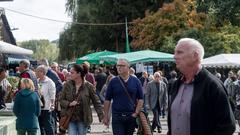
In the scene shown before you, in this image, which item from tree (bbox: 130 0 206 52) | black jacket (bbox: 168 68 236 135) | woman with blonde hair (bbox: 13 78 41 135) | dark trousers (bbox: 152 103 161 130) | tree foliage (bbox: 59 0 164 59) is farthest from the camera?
tree foliage (bbox: 59 0 164 59)

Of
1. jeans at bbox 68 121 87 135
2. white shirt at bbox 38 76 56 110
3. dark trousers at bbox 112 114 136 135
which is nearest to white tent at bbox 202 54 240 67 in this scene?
white shirt at bbox 38 76 56 110

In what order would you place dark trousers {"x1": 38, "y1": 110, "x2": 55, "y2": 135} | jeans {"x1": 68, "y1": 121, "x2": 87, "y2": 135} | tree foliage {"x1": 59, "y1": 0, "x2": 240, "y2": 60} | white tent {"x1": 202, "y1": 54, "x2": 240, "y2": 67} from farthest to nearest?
tree foliage {"x1": 59, "y1": 0, "x2": 240, "y2": 60} < white tent {"x1": 202, "y1": 54, "x2": 240, "y2": 67} < dark trousers {"x1": 38, "y1": 110, "x2": 55, "y2": 135} < jeans {"x1": 68, "y1": 121, "x2": 87, "y2": 135}

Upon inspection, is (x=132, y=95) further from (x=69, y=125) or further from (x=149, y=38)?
(x=149, y=38)

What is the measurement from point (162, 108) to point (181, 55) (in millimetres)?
11815

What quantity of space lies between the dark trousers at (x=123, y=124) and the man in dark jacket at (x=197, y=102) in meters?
3.98

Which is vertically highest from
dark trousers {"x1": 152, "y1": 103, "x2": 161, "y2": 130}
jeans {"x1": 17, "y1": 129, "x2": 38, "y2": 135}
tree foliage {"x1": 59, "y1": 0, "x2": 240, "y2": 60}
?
tree foliage {"x1": 59, "y1": 0, "x2": 240, "y2": 60}

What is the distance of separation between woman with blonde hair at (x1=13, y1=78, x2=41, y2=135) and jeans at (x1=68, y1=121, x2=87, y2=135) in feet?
3.97

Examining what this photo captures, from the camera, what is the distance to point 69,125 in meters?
8.88

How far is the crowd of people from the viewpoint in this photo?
4.70 meters

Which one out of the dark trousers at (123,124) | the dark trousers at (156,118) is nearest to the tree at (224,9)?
the dark trousers at (156,118)

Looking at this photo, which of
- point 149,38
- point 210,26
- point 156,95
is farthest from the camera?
point 149,38

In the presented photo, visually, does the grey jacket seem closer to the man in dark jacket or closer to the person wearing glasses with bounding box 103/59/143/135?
the person wearing glasses with bounding box 103/59/143/135

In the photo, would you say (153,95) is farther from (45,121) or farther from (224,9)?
(224,9)

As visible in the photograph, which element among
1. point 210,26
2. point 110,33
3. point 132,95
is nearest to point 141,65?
point 210,26
